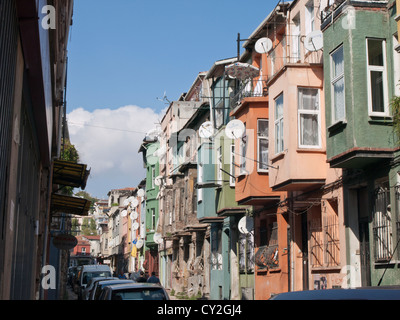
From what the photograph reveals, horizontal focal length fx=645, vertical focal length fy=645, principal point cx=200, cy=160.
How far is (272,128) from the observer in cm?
2175

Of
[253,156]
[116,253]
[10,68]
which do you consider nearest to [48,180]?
[253,156]

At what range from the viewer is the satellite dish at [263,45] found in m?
23.8

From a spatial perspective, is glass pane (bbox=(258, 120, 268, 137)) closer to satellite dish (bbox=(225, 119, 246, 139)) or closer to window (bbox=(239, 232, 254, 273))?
→ satellite dish (bbox=(225, 119, 246, 139))

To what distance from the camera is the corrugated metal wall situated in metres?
6.38

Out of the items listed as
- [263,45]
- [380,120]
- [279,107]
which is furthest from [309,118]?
[263,45]

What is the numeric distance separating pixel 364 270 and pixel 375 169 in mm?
2854

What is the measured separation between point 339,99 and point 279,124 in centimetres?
399

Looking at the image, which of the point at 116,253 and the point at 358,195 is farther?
the point at 116,253

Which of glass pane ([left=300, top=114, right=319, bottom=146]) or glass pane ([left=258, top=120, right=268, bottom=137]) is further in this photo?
glass pane ([left=258, top=120, right=268, bottom=137])

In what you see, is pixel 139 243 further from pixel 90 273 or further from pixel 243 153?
pixel 243 153

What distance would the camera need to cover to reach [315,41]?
19062mm

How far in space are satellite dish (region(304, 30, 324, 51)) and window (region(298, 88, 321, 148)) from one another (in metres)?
1.45

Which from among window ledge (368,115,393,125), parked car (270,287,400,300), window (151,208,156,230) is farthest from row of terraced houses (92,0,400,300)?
window (151,208,156,230)
